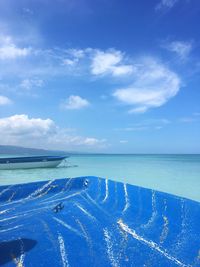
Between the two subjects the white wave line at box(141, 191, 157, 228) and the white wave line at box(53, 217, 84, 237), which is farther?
the white wave line at box(141, 191, 157, 228)

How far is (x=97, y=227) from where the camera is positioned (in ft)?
13.1

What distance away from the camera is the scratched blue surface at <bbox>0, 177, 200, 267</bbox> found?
2994 millimetres

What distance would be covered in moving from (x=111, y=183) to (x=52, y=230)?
2312 mm

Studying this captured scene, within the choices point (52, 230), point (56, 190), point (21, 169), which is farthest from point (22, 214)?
point (21, 169)

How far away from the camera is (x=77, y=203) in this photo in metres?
5.34

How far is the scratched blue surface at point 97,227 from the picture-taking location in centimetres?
299

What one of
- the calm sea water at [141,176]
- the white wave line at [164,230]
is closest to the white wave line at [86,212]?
the white wave line at [164,230]

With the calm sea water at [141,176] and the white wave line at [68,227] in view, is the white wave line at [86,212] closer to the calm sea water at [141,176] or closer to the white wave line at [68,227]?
the white wave line at [68,227]

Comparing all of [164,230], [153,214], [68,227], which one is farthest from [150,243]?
[68,227]

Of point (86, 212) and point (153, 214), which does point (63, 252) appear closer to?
point (86, 212)

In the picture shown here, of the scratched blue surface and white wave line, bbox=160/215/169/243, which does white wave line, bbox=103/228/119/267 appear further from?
white wave line, bbox=160/215/169/243

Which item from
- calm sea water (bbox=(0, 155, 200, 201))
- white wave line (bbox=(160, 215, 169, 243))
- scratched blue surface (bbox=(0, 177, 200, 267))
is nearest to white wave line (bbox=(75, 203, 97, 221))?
scratched blue surface (bbox=(0, 177, 200, 267))

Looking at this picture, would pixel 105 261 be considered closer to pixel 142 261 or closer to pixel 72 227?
pixel 142 261

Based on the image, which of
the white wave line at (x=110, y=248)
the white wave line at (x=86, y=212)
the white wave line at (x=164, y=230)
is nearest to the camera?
the white wave line at (x=110, y=248)
